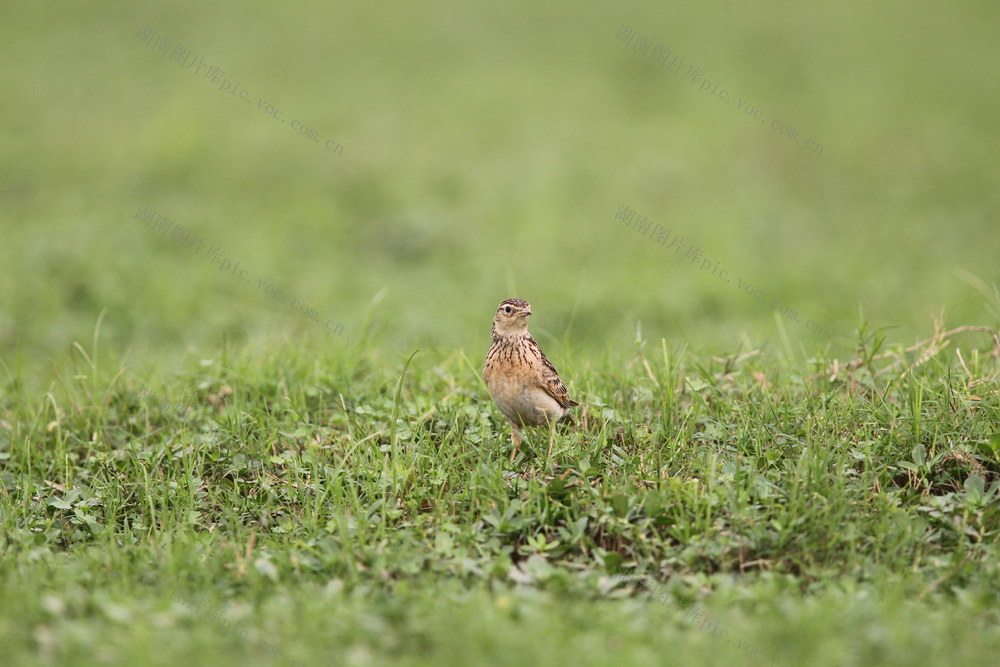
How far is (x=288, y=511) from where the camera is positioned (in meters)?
5.09

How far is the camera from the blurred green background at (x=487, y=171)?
9.64 meters

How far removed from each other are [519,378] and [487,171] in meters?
8.89

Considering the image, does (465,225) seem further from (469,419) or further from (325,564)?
(325,564)

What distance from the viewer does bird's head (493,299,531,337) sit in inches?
208

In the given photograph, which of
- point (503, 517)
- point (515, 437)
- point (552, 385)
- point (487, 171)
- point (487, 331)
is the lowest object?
point (487, 331)

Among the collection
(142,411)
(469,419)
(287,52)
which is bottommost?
(142,411)

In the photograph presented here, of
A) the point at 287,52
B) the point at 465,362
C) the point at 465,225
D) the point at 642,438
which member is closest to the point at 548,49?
the point at 287,52

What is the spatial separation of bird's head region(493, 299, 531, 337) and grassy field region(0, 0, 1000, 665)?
0.57 meters

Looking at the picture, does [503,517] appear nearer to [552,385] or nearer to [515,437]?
[515,437]

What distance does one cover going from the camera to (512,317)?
5.31 meters

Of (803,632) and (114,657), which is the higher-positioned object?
(803,632)

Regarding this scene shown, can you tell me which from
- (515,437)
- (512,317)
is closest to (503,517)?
(515,437)

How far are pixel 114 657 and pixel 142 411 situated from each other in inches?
103

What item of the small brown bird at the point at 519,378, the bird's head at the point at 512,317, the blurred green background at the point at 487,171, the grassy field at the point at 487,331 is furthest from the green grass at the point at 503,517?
the blurred green background at the point at 487,171
